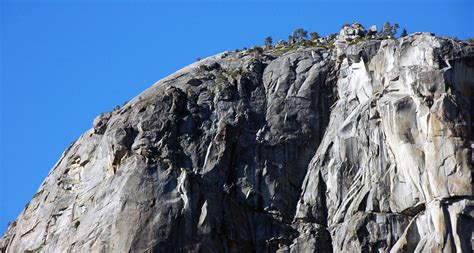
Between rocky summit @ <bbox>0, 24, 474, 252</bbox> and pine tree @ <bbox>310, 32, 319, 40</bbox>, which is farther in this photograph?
pine tree @ <bbox>310, 32, 319, 40</bbox>

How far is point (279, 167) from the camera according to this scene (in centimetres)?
8900

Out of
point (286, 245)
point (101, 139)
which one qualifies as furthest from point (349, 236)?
point (101, 139)

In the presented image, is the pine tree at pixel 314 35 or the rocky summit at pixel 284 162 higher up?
the pine tree at pixel 314 35

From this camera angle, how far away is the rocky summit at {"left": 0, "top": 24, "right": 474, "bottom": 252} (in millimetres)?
83562

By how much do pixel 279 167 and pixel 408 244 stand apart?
33.4 ft

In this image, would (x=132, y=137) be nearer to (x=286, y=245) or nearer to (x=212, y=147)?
(x=212, y=147)

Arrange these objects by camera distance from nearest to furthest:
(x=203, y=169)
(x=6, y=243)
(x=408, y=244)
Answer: (x=408, y=244) → (x=203, y=169) → (x=6, y=243)

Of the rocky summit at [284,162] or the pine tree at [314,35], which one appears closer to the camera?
the rocky summit at [284,162]

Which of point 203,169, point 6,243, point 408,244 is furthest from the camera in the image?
point 6,243

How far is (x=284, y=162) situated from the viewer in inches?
3514

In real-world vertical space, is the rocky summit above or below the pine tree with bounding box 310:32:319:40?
below

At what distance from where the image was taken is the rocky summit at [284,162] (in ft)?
274

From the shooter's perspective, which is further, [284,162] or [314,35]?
[314,35]

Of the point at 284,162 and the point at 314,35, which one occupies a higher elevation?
the point at 314,35
